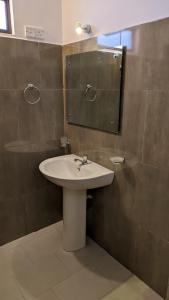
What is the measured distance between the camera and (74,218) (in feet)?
6.51

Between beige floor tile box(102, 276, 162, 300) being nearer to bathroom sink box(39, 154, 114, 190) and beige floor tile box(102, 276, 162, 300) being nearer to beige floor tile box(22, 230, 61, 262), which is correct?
beige floor tile box(22, 230, 61, 262)

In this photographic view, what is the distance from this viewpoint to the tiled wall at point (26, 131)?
6.03 ft

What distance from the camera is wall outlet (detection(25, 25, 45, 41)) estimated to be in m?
1.85

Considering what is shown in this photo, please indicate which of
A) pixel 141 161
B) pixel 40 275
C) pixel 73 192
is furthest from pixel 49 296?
pixel 141 161

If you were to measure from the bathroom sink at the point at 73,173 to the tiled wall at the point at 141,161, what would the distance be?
0.10 m

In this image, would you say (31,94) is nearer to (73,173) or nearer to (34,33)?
(34,33)

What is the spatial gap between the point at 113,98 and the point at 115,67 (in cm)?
22

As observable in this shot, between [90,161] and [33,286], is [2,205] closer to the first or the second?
[33,286]

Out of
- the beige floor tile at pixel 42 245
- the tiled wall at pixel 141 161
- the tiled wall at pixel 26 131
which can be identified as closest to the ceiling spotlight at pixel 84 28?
the tiled wall at pixel 141 161

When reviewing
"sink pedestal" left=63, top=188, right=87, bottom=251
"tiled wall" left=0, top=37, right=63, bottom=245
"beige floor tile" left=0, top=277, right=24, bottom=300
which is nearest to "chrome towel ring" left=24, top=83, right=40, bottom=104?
"tiled wall" left=0, top=37, right=63, bottom=245

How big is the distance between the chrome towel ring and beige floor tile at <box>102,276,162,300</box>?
171 centimetres

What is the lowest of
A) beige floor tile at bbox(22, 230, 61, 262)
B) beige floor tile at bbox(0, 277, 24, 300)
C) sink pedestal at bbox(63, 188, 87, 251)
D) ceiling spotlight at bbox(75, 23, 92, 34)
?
beige floor tile at bbox(0, 277, 24, 300)

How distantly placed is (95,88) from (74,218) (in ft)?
3.84

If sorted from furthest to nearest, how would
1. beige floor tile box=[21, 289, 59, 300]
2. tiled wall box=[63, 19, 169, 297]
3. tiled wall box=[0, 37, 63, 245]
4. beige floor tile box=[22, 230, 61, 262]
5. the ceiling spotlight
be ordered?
beige floor tile box=[22, 230, 61, 262]
tiled wall box=[0, 37, 63, 245]
the ceiling spotlight
beige floor tile box=[21, 289, 59, 300]
tiled wall box=[63, 19, 169, 297]
